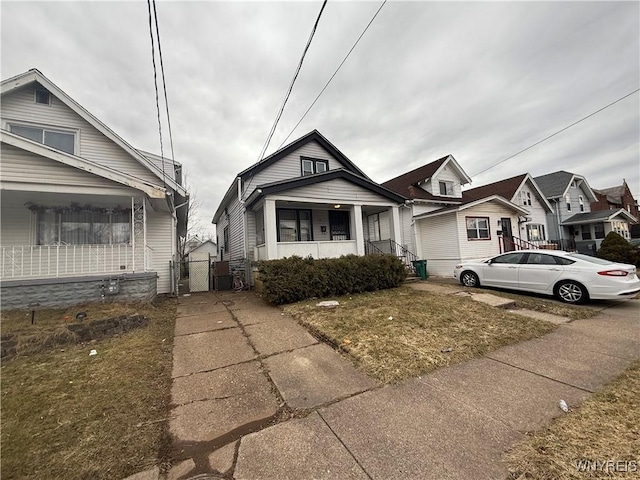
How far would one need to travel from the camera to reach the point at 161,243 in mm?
10500

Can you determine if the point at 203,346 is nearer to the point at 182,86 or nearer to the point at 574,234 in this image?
the point at 182,86

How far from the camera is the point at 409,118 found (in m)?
14.4

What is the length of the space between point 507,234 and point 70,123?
2186 cm

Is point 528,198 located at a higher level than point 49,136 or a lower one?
lower

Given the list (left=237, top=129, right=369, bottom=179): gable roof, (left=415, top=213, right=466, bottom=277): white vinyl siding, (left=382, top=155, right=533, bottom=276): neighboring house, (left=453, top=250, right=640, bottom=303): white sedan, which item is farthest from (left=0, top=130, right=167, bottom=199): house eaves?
(left=415, top=213, right=466, bottom=277): white vinyl siding

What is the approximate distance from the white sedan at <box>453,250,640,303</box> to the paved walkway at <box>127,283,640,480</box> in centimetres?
268

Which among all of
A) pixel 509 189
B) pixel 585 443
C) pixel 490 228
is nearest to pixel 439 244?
pixel 490 228

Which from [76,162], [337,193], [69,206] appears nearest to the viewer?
[76,162]

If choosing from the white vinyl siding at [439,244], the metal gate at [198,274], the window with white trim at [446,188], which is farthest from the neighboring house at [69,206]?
the window with white trim at [446,188]

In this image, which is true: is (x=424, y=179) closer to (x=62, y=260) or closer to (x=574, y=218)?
(x=62, y=260)

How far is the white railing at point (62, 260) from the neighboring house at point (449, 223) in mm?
13973

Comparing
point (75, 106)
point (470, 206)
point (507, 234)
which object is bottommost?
point (507, 234)

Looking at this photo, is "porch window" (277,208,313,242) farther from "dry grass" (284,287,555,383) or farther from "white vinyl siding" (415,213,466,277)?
"white vinyl siding" (415,213,466,277)

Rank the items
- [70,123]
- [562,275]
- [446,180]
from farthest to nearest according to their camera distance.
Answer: [446,180]
[70,123]
[562,275]
